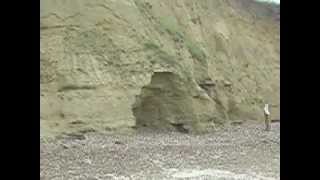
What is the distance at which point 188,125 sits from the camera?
13.4 metres

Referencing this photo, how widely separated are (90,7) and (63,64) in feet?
4.59

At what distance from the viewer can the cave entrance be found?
12.9 meters

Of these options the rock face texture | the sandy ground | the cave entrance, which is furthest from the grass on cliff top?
the sandy ground

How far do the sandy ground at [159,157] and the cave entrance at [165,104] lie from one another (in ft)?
1.33

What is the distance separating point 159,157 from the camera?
9.32 m

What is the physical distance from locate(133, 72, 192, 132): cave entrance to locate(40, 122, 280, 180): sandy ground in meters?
0.41

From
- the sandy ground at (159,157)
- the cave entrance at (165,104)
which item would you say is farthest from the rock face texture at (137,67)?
the sandy ground at (159,157)

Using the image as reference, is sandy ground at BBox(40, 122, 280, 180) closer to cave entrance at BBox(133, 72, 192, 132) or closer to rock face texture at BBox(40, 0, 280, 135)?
cave entrance at BBox(133, 72, 192, 132)

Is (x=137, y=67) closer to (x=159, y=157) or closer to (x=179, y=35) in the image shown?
(x=179, y=35)
